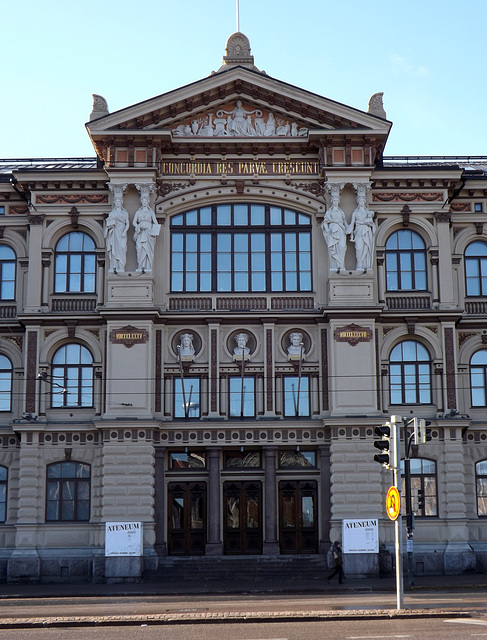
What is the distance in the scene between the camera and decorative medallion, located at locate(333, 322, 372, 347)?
4153cm

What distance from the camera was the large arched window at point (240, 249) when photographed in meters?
43.1

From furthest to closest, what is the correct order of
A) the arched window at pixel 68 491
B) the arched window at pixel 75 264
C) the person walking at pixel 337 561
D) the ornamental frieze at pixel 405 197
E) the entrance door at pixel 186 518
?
1. the ornamental frieze at pixel 405 197
2. the arched window at pixel 75 264
3. the entrance door at pixel 186 518
4. the arched window at pixel 68 491
5. the person walking at pixel 337 561

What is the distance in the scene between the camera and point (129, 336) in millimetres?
41406

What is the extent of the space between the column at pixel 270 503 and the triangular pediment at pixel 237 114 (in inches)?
573

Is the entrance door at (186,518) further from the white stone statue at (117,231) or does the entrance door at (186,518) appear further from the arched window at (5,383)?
the white stone statue at (117,231)

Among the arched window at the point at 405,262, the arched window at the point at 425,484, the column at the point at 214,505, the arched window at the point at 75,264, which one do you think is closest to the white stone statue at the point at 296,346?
the arched window at the point at 405,262

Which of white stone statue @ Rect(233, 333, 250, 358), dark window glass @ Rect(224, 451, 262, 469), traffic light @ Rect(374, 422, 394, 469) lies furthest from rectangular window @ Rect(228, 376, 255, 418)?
traffic light @ Rect(374, 422, 394, 469)

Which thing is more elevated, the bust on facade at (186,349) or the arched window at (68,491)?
the bust on facade at (186,349)

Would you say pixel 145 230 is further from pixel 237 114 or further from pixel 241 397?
pixel 241 397

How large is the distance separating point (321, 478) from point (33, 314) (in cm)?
1462

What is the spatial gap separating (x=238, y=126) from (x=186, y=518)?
703 inches

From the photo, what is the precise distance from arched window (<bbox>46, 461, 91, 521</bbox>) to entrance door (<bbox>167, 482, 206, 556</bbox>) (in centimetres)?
370

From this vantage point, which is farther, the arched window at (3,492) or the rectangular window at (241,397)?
the rectangular window at (241,397)

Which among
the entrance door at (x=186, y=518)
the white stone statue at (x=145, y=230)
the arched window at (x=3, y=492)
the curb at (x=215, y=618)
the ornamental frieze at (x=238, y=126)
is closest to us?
the curb at (x=215, y=618)
